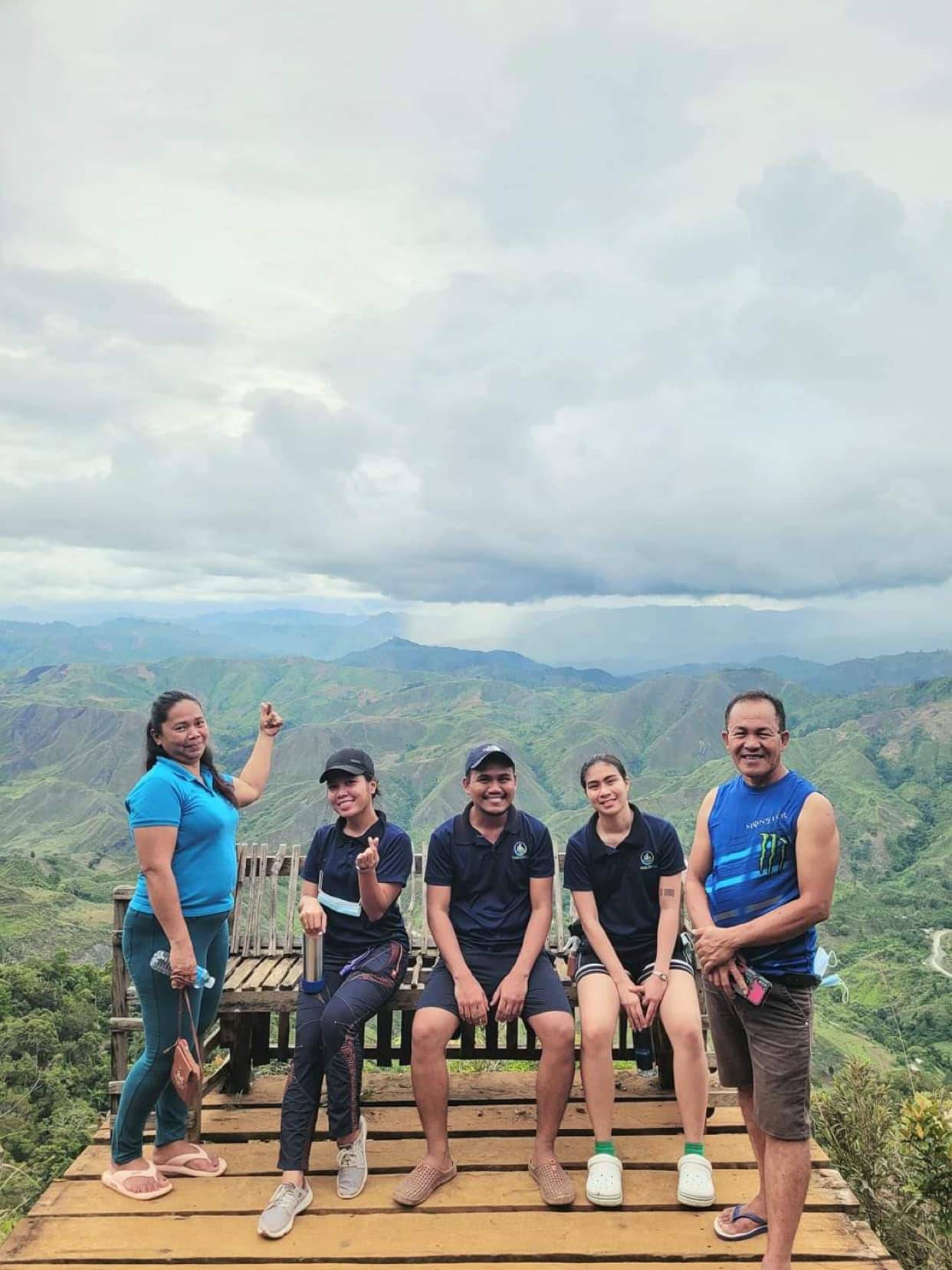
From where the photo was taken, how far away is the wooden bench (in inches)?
189

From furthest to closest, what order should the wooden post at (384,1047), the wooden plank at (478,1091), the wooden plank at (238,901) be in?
the wooden plank at (238,901) → the wooden post at (384,1047) → the wooden plank at (478,1091)

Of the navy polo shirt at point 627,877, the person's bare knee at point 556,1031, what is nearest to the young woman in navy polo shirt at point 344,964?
the person's bare knee at point 556,1031

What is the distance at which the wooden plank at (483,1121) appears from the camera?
470 centimetres

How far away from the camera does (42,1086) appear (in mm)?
35000

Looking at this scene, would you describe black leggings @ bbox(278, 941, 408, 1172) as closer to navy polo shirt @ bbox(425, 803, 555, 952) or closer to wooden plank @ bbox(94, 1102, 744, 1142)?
navy polo shirt @ bbox(425, 803, 555, 952)

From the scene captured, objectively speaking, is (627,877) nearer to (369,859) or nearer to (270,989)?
(369,859)

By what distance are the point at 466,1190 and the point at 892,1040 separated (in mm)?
74466

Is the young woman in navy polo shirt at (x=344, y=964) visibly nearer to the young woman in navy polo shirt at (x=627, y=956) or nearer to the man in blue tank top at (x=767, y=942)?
the young woman in navy polo shirt at (x=627, y=956)

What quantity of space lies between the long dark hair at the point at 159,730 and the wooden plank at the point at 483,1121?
2.07 metres

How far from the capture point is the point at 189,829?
4.09 m

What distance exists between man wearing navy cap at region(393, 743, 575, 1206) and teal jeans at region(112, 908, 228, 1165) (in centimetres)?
115

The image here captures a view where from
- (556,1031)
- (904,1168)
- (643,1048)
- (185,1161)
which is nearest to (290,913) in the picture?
(185,1161)

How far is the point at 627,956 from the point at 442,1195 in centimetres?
146

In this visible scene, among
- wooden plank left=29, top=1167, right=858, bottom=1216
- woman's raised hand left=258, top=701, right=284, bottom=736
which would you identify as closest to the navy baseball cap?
woman's raised hand left=258, top=701, right=284, bottom=736
